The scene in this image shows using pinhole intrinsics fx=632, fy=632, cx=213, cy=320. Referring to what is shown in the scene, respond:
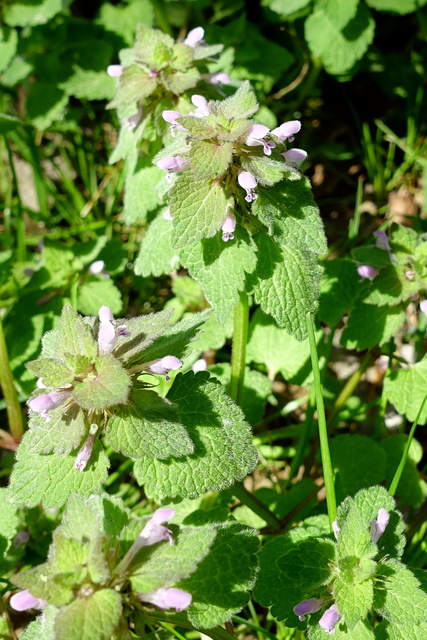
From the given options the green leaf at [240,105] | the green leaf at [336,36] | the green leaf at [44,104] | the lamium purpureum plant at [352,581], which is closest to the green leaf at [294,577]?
the lamium purpureum plant at [352,581]

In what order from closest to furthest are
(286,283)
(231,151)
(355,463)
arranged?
(231,151), (286,283), (355,463)

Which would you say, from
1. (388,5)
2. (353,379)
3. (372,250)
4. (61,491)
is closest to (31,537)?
(61,491)

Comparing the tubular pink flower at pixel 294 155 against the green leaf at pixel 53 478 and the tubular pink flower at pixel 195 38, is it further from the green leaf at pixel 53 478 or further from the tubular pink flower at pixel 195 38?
the green leaf at pixel 53 478

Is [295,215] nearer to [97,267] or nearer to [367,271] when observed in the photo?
[367,271]

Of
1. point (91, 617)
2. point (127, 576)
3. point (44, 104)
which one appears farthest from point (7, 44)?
point (91, 617)

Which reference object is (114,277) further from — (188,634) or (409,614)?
(409,614)

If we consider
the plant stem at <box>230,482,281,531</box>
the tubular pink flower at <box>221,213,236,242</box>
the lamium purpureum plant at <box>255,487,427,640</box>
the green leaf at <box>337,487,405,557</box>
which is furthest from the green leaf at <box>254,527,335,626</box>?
the tubular pink flower at <box>221,213,236,242</box>
